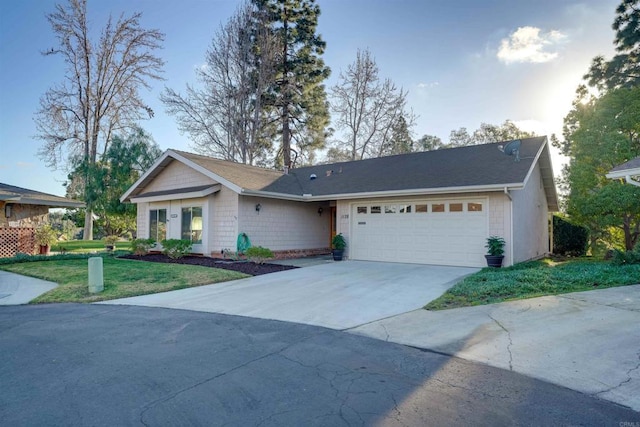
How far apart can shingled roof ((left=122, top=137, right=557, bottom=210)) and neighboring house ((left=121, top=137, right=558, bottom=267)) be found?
4cm

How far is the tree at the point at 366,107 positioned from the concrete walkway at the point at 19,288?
22532 millimetres

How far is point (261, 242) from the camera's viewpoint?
14445 mm

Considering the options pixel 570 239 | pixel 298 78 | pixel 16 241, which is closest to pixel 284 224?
pixel 16 241

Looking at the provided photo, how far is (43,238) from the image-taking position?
15711 mm

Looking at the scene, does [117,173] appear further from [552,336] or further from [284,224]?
[552,336]

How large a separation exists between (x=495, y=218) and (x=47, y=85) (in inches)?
1147

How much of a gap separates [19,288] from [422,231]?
11609 mm

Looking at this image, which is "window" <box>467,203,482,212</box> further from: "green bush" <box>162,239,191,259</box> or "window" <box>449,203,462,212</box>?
"green bush" <box>162,239,191,259</box>

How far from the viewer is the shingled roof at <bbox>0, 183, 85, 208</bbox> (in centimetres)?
1419

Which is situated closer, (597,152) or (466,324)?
(466,324)

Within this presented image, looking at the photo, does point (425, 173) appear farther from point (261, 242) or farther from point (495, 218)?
point (261, 242)

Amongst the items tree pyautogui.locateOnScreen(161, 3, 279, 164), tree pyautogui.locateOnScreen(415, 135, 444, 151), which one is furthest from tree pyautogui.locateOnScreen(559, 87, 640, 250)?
tree pyautogui.locateOnScreen(161, 3, 279, 164)

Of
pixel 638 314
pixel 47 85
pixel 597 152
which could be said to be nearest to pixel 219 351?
pixel 638 314

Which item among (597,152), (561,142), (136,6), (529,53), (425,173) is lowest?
(425,173)
